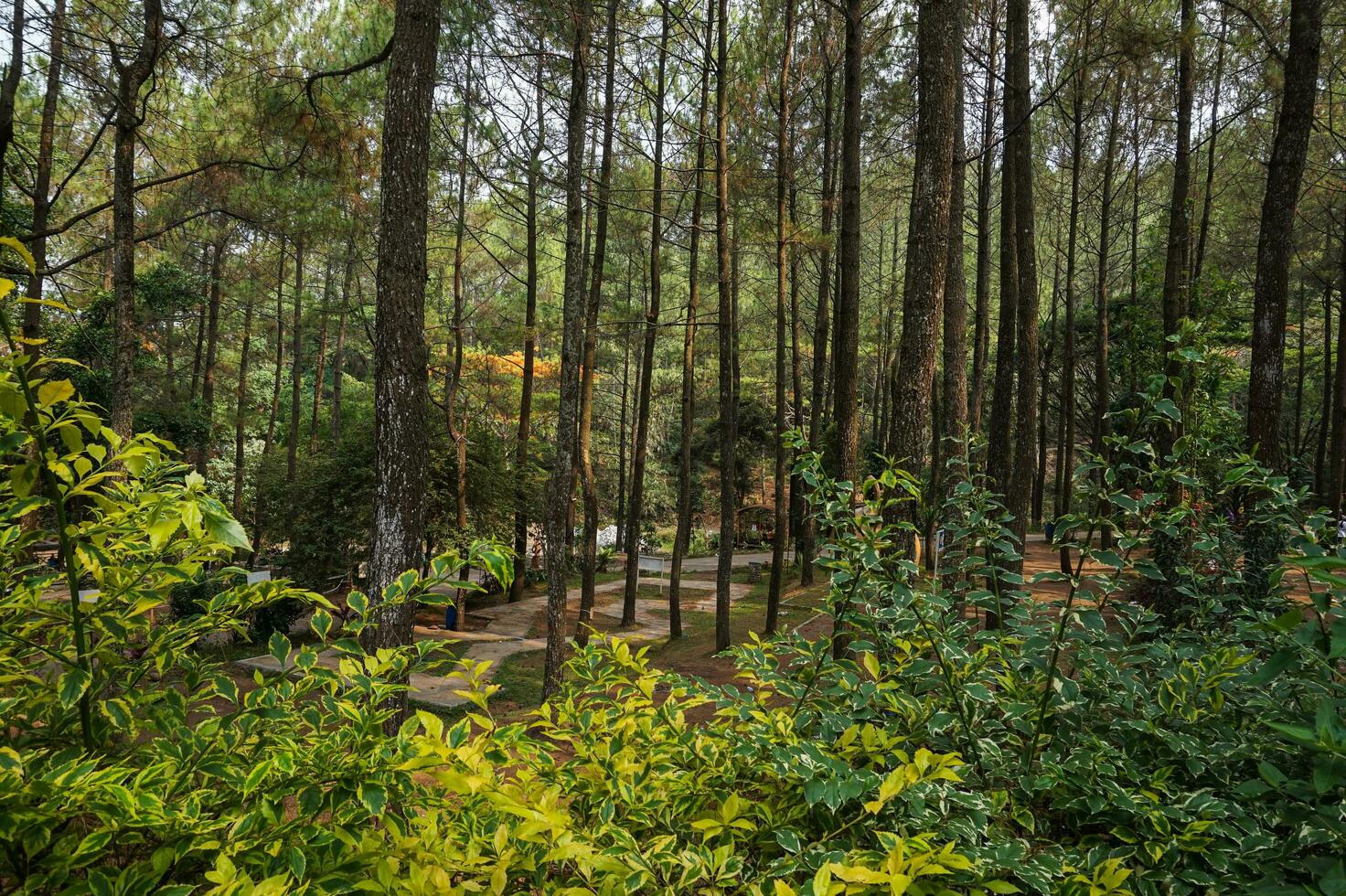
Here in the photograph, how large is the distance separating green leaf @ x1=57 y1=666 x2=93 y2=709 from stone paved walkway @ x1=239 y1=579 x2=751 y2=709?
7.71m

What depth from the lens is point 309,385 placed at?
30.4m

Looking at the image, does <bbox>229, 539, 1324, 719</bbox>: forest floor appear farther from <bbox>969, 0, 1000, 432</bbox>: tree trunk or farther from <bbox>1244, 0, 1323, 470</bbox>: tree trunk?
<bbox>969, 0, 1000, 432</bbox>: tree trunk

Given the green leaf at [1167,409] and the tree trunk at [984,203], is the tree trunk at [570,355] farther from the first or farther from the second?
the green leaf at [1167,409]

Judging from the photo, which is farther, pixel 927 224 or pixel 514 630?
pixel 514 630

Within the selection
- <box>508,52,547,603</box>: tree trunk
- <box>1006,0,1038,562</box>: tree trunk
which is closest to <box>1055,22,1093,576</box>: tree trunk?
<box>1006,0,1038,562</box>: tree trunk

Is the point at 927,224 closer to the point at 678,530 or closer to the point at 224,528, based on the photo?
the point at 224,528

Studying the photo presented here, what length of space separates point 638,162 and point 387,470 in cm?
1283

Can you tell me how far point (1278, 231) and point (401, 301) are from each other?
26.5ft

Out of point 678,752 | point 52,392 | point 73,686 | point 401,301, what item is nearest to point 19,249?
point 52,392

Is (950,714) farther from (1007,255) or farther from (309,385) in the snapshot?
(309,385)

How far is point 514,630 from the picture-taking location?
13.4m

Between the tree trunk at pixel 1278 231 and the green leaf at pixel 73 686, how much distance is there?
8.42 metres

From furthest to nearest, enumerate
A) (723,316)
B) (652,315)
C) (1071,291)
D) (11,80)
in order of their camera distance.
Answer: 1. (1071,291)
2. (652,315)
3. (723,316)
4. (11,80)

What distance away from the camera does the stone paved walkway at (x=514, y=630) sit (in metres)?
9.76
